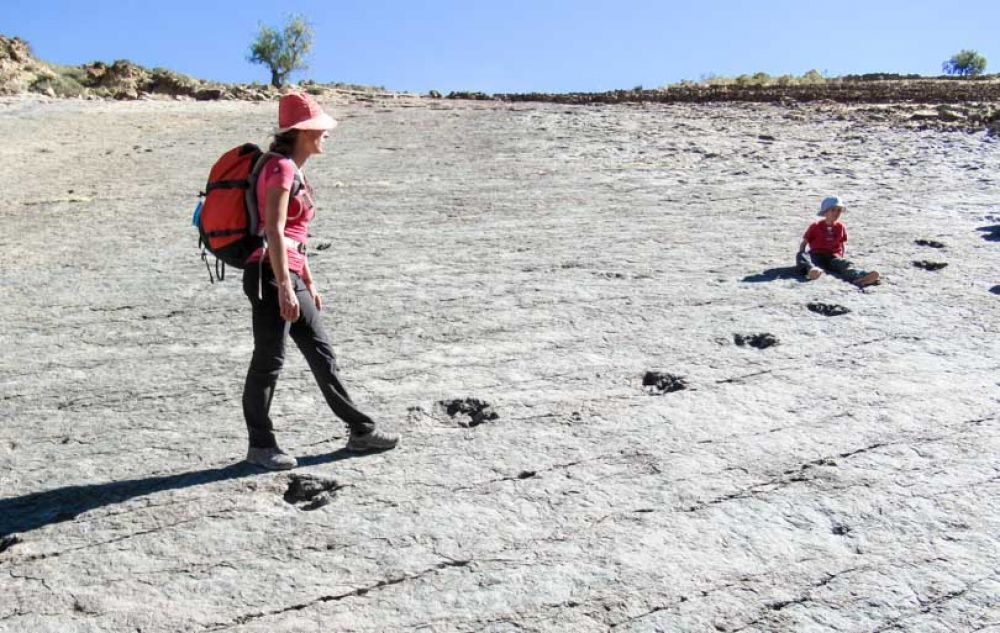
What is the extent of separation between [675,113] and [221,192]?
42.9ft

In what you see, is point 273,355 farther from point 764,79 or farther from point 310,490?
point 764,79

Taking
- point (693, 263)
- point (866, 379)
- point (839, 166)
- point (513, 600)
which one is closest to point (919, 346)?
point (866, 379)

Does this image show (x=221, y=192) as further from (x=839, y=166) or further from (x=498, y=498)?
(x=839, y=166)

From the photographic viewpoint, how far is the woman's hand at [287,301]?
369 cm

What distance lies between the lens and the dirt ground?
3.21m

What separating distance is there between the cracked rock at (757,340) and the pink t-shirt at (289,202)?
2.94m

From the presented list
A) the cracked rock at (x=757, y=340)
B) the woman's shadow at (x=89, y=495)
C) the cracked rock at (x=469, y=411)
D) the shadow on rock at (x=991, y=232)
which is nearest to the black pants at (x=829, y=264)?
the cracked rock at (x=757, y=340)

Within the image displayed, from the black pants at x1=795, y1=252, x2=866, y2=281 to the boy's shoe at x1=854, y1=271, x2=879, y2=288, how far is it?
0.05 metres

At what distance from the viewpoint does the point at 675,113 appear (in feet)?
51.4

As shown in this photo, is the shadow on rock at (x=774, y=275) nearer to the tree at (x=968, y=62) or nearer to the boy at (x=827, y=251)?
the boy at (x=827, y=251)

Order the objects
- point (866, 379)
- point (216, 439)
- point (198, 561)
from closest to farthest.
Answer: point (198, 561) < point (216, 439) < point (866, 379)

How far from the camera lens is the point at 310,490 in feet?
12.8

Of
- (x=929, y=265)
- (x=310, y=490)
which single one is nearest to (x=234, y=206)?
(x=310, y=490)

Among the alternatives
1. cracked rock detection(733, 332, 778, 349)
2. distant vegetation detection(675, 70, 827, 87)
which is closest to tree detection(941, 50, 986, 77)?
distant vegetation detection(675, 70, 827, 87)
